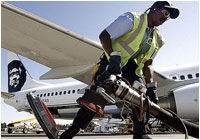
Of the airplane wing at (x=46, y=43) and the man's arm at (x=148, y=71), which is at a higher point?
the airplane wing at (x=46, y=43)

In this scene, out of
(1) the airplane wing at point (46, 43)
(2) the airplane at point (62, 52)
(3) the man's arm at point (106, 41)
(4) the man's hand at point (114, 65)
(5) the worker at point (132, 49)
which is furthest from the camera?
(2) the airplane at point (62, 52)

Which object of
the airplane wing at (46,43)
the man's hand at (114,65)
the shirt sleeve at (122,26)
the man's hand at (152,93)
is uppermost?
the airplane wing at (46,43)

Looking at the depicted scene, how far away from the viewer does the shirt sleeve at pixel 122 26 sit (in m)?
1.78

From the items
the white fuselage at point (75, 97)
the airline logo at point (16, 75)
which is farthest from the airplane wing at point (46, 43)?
the airline logo at point (16, 75)

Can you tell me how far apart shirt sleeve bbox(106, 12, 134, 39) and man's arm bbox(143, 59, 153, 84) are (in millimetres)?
585

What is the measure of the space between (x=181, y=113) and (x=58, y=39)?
4113 millimetres

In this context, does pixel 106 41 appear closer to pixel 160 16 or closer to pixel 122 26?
pixel 122 26

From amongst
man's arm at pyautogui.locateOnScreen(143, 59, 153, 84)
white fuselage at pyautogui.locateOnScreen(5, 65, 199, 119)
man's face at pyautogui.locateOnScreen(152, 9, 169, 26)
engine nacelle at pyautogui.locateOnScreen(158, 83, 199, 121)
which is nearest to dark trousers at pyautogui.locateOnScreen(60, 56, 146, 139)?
man's arm at pyautogui.locateOnScreen(143, 59, 153, 84)

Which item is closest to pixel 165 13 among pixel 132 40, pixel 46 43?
pixel 132 40

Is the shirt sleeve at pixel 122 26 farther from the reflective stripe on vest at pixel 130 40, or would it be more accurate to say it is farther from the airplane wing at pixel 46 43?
the airplane wing at pixel 46 43

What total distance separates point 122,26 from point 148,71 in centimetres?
68

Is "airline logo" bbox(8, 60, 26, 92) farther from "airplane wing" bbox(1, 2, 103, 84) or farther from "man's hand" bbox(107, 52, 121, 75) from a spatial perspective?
"man's hand" bbox(107, 52, 121, 75)

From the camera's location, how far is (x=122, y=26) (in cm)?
178

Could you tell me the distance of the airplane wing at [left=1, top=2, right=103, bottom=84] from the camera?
13.6 ft
